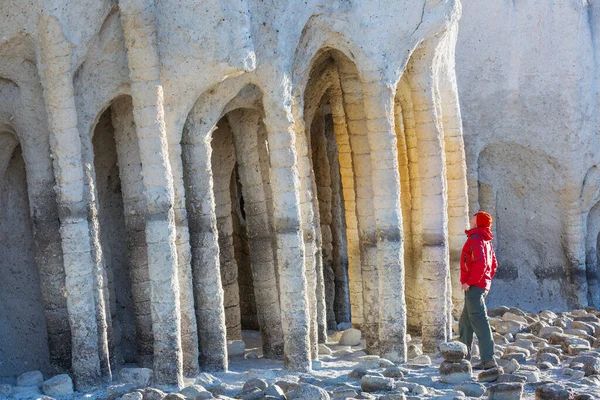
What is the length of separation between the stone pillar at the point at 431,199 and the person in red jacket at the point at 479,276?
215 centimetres

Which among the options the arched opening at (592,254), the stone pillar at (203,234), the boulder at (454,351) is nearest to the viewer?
the boulder at (454,351)

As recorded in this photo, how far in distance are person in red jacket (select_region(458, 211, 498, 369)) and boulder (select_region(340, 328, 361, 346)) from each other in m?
2.84

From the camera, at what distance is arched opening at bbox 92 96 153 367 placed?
57.8 feet

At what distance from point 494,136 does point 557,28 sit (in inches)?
80.6

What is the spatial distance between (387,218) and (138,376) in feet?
13.4

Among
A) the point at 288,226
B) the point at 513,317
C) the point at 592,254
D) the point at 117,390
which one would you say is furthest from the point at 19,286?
the point at 592,254

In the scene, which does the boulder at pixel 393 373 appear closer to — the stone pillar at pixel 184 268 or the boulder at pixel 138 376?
the stone pillar at pixel 184 268

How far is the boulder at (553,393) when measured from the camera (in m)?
15.6

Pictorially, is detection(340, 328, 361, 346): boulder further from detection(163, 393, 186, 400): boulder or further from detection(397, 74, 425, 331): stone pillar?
detection(163, 393, 186, 400): boulder

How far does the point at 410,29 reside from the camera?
19.1 metres

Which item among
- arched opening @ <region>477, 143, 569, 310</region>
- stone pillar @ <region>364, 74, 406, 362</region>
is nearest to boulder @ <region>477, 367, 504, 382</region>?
stone pillar @ <region>364, 74, 406, 362</region>

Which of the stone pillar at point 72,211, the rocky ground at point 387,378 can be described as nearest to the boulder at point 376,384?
the rocky ground at point 387,378

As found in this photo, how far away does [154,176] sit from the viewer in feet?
54.3

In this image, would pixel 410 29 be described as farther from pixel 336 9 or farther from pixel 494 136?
pixel 494 136
